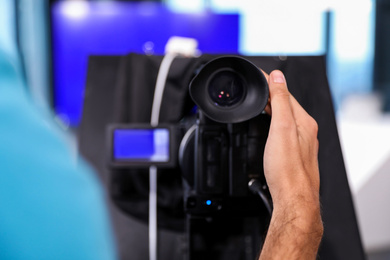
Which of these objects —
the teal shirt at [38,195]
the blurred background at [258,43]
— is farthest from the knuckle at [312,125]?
the teal shirt at [38,195]

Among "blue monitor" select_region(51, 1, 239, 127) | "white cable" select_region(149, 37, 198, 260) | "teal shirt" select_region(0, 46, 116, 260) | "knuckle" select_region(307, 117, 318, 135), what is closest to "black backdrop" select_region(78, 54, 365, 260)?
"white cable" select_region(149, 37, 198, 260)

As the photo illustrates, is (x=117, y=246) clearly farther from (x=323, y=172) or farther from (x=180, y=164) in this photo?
(x=323, y=172)

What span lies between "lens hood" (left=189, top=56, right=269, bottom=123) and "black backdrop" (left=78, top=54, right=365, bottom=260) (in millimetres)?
183

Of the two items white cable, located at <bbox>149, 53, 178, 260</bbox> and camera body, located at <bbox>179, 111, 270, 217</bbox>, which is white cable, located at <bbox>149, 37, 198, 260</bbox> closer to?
white cable, located at <bbox>149, 53, 178, 260</bbox>

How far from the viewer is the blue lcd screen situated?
0.76 meters

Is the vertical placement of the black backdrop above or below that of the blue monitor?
below

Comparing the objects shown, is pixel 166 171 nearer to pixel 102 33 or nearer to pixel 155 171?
pixel 155 171

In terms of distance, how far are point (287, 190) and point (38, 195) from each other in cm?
39

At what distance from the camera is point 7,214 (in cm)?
32

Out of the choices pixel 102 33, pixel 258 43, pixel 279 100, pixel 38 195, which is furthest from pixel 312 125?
pixel 258 43

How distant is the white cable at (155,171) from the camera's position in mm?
843

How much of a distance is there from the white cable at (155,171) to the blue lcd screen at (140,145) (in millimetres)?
84

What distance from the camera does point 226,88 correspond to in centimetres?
64

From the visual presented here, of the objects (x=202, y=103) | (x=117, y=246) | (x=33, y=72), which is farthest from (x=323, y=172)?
(x=33, y=72)
